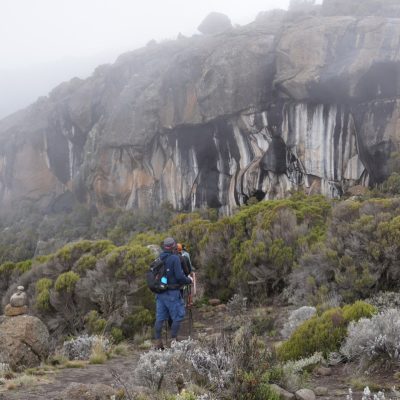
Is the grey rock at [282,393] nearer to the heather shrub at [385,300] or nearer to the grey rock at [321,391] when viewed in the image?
the grey rock at [321,391]

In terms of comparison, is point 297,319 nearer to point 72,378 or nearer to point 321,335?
point 321,335

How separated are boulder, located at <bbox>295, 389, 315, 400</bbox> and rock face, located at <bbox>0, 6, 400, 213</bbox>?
2386 cm

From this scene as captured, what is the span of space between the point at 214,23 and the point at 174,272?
56.9 metres

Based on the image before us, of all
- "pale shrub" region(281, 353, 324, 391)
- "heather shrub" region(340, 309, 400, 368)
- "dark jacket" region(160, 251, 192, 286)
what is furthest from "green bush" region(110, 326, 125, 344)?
"heather shrub" region(340, 309, 400, 368)

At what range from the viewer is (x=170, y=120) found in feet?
112

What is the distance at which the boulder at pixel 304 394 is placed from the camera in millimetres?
4027

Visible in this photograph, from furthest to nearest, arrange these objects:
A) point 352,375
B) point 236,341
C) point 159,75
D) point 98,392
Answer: point 159,75, point 352,375, point 236,341, point 98,392

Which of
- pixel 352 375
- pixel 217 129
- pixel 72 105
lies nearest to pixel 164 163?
pixel 217 129

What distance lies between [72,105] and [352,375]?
43.4 metres

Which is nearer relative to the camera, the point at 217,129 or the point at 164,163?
the point at 217,129

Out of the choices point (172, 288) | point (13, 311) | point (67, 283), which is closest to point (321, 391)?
point (172, 288)

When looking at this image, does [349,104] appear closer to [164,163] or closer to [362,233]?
[164,163]

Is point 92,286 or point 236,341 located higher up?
point 236,341

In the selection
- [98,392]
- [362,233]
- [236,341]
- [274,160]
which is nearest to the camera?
[98,392]
